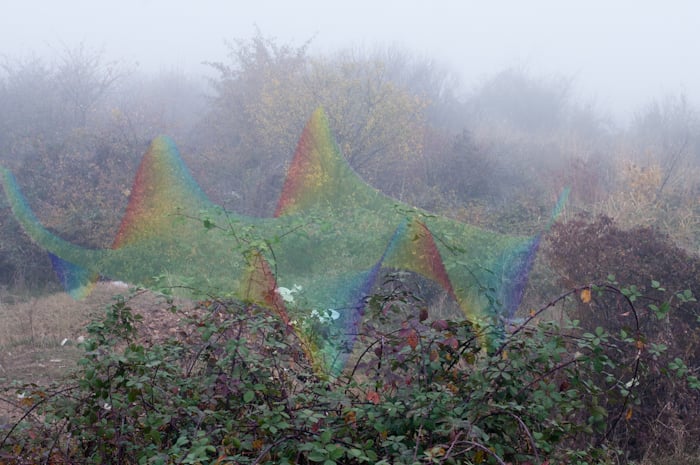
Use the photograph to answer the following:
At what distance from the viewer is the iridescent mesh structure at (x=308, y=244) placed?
22.6ft

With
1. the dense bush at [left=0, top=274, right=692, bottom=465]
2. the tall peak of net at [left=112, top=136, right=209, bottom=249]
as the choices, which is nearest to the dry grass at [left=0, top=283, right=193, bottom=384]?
the tall peak of net at [left=112, top=136, right=209, bottom=249]

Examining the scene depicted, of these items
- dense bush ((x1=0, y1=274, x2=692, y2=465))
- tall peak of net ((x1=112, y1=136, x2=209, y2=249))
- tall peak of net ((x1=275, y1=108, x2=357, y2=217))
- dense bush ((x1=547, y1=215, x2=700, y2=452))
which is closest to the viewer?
dense bush ((x1=0, y1=274, x2=692, y2=465))

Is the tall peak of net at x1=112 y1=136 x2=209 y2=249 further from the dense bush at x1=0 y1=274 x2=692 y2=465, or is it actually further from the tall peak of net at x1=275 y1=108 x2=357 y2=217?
the dense bush at x1=0 y1=274 x2=692 y2=465

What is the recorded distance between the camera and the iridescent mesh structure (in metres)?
6.89

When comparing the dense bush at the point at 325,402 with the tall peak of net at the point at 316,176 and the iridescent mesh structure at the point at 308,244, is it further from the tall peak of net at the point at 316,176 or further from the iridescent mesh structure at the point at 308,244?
the tall peak of net at the point at 316,176

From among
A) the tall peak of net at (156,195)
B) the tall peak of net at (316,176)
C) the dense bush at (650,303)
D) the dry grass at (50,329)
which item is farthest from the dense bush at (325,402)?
the tall peak of net at (156,195)

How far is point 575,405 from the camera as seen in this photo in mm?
2340

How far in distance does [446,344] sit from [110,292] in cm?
818

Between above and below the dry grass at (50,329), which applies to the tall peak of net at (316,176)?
above

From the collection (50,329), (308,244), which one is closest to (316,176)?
(308,244)

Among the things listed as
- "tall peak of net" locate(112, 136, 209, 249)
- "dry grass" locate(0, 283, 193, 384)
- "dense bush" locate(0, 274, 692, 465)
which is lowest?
"dry grass" locate(0, 283, 193, 384)

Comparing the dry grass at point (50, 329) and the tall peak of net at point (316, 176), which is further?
the tall peak of net at point (316, 176)

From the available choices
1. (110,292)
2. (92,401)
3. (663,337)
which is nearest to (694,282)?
(663,337)

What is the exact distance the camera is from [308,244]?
9062mm
